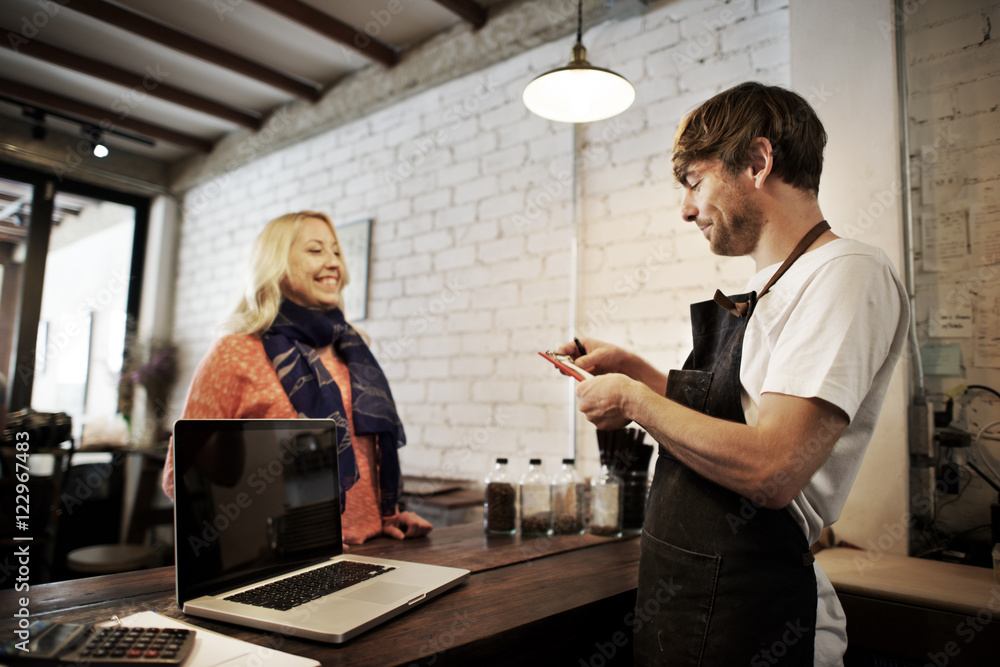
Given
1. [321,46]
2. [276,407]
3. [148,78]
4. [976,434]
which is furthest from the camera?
[148,78]

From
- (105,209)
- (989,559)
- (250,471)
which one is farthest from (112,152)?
(989,559)

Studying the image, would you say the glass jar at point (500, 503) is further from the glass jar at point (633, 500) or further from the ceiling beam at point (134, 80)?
the ceiling beam at point (134, 80)

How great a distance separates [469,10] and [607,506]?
2.69 m

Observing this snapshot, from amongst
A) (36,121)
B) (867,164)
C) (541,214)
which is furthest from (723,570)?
(36,121)

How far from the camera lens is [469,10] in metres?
3.29

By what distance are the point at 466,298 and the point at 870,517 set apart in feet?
7.02

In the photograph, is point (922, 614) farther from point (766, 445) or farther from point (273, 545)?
point (273, 545)

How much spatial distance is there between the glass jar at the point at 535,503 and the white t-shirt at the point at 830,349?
2.66 ft

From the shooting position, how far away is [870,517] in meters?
1.97

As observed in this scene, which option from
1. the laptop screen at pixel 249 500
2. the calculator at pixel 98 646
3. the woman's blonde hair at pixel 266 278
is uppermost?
the woman's blonde hair at pixel 266 278

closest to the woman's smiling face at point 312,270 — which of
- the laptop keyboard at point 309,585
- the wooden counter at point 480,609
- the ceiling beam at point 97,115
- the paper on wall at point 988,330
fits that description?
the wooden counter at point 480,609

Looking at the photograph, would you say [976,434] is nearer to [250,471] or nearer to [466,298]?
[250,471]

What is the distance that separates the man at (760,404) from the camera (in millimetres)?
954

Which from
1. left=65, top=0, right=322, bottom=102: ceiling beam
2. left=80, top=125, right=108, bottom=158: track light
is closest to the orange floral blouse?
left=65, top=0, right=322, bottom=102: ceiling beam
